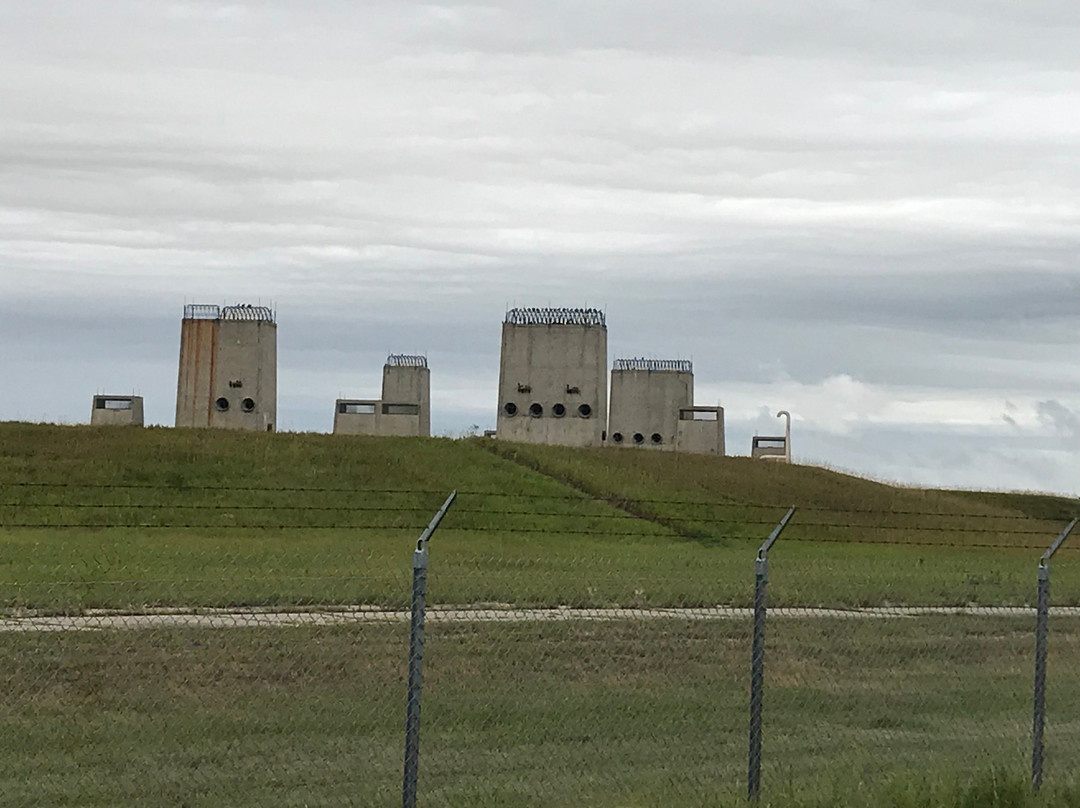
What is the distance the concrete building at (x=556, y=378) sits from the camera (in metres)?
70.7

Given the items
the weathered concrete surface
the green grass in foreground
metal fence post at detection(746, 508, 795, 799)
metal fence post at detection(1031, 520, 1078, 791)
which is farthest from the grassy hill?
the weathered concrete surface

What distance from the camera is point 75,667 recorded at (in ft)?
54.6

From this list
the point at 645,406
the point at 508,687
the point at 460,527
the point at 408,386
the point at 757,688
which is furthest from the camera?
the point at 408,386

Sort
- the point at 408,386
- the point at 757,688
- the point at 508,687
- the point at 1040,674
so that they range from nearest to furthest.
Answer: the point at 757,688, the point at 1040,674, the point at 508,687, the point at 408,386

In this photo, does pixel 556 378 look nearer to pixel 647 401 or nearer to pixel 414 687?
pixel 647 401

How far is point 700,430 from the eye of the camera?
80062 millimetres

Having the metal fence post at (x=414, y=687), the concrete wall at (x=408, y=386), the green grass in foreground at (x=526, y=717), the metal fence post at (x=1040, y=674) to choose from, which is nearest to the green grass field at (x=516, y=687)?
the green grass in foreground at (x=526, y=717)

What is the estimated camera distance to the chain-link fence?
39.9 feet

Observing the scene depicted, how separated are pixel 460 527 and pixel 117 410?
3328 cm

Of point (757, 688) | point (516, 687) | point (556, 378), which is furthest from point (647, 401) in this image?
point (757, 688)

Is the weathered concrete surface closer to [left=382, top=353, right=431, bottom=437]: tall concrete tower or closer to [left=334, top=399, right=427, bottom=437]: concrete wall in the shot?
[left=334, top=399, right=427, bottom=437]: concrete wall

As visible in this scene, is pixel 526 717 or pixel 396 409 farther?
pixel 396 409

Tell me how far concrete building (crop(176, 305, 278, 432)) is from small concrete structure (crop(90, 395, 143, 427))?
2074mm

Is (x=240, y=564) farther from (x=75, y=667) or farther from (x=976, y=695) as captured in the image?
(x=976, y=695)
